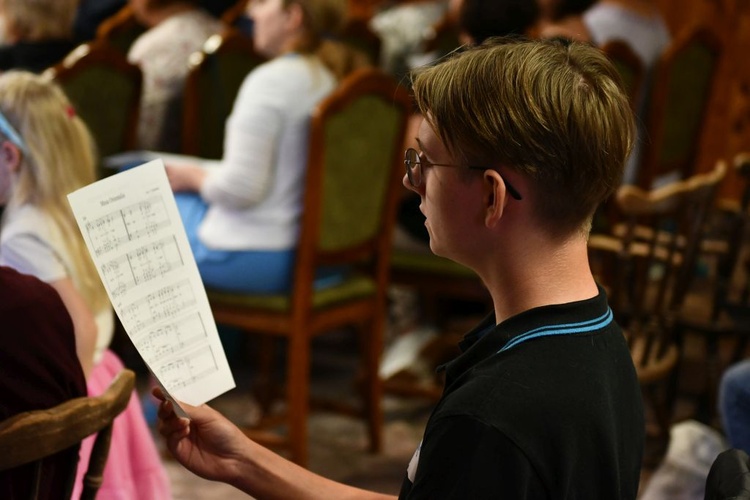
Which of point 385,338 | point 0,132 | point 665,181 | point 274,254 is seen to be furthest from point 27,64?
point 665,181

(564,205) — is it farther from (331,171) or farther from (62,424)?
(331,171)

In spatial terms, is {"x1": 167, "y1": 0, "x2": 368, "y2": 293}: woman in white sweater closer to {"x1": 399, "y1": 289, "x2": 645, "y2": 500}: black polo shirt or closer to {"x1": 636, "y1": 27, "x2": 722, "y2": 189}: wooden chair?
{"x1": 636, "y1": 27, "x2": 722, "y2": 189}: wooden chair

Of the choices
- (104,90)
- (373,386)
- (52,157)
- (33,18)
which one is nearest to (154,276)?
(52,157)

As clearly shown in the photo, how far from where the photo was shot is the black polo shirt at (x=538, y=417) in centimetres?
93

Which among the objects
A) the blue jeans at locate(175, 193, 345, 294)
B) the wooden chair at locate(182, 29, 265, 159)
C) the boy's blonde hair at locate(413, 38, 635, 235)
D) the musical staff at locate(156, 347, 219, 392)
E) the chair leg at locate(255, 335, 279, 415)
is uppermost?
the boy's blonde hair at locate(413, 38, 635, 235)

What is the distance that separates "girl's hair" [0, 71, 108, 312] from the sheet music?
811 millimetres

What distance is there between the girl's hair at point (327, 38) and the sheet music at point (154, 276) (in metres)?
1.85

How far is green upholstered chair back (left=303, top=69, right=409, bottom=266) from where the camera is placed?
2758 mm

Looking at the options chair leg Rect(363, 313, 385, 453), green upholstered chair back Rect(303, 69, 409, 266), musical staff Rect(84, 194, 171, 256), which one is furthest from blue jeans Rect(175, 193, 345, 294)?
musical staff Rect(84, 194, 171, 256)

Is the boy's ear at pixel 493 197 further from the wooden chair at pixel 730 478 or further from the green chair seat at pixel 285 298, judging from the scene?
the green chair seat at pixel 285 298

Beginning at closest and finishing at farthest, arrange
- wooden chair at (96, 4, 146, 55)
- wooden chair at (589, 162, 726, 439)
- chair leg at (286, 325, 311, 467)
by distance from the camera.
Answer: wooden chair at (589, 162, 726, 439), chair leg at (286, 325, 311, 467), wooden chair at (96, 4, 146, 55)

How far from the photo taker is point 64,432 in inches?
52.1

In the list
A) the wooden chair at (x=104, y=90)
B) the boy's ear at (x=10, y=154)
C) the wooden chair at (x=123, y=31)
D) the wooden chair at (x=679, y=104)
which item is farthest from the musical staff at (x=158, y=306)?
the wooden chair at (x=123, y=31)

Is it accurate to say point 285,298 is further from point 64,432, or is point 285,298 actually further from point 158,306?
point 158,306
